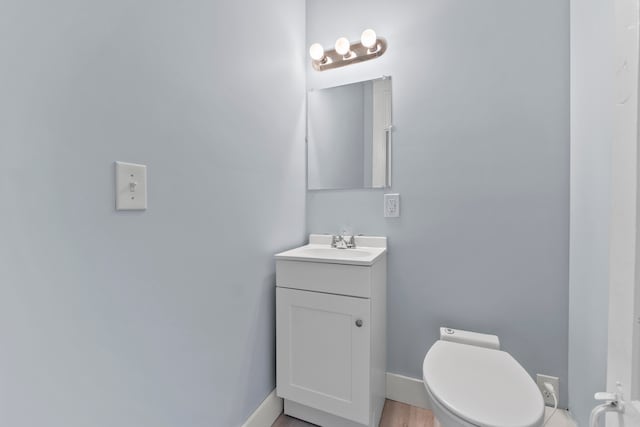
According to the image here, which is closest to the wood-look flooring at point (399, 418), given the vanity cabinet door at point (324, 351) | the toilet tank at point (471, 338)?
the vanity cabinet door at point (324, 351)

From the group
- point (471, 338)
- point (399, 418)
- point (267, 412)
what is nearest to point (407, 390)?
point (399, 418)

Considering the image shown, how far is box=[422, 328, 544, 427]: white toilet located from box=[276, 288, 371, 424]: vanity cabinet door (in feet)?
0.96

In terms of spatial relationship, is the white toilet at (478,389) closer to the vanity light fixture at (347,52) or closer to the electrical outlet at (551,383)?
the electrical outlet at (551,383)

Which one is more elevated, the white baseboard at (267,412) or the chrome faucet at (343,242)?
the chrome faucet at (343,242)

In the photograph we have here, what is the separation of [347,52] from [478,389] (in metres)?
1.68

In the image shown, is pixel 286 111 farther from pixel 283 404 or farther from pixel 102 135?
pixel 283 404

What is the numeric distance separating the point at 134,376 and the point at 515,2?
6.89 ft

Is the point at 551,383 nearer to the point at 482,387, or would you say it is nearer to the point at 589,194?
the point at 482,387

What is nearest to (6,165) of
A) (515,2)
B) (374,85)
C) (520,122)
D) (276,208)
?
(276,208)

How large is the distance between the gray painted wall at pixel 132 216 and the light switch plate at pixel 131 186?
0.02 metres

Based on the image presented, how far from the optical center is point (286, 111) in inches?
60.0

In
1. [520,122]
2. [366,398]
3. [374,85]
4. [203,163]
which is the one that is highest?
[374,85]

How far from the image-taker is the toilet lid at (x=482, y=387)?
808 mm

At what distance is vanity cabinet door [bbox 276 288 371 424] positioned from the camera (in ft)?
3.91
